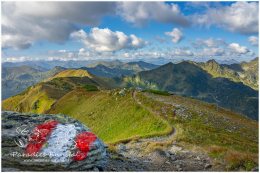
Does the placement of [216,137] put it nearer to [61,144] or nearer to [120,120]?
[120,120]

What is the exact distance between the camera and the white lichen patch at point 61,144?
2227cm

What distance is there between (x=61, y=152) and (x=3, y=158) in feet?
12.6

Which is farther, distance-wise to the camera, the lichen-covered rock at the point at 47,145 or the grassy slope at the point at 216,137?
the grassy slope at the point at 216,137

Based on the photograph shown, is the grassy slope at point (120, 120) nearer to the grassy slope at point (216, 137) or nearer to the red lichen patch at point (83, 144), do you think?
the grassy slope at point (216, 137)

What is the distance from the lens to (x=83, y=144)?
23.7 m

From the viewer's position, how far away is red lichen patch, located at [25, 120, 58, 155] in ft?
74.2

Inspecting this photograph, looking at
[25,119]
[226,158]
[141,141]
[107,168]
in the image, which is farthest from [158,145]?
[25,119]

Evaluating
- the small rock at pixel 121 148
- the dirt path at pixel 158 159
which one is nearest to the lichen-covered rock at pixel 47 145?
the dirt path at pixel 158 159

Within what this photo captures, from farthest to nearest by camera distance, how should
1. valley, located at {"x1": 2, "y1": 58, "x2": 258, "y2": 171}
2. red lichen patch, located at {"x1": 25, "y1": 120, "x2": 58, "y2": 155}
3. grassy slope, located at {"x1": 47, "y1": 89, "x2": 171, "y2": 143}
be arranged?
1. grassy slope, located at {"x1": 47, "y1": 89, "x2": 171, "y2": 143}
2. valley, located at {"x1": 2, "y1": 58, "x2": 258, "y2": 171}
3. red lichen patch, located at {"x1": 25, "y1": 120, "x2": 58, "y2": 155}

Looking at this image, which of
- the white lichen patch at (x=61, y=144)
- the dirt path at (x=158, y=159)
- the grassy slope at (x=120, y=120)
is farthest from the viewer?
the grassy slope at (x=120, y=120)

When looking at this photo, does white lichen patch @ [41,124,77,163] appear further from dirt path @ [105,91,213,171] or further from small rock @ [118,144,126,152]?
small rock @ [118,144,126,152]

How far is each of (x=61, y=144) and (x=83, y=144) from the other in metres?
1.55

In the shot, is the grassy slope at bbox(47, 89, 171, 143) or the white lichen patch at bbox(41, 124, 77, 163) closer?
the white lichen patch at bbox(41, 124, 77, 163)

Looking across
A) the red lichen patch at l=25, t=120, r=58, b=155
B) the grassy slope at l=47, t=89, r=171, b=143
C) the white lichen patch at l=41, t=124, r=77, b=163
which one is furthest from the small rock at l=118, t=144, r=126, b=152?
the red lichen patch at l=25, t=120, r=58, b=155
